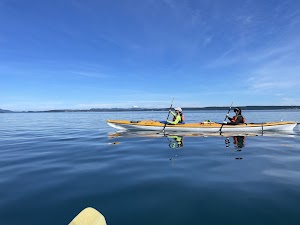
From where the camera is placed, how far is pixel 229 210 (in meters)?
5.36

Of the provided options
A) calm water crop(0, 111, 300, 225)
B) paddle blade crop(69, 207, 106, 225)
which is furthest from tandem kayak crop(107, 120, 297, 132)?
paddle blade crop(69, 207, 106, 225)

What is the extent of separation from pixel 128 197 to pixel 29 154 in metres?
8.60

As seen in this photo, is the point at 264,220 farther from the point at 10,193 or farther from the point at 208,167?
the point at 10,193

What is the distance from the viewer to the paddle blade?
3561mm

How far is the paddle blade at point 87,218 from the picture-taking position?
3.56m

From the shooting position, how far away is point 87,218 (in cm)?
367

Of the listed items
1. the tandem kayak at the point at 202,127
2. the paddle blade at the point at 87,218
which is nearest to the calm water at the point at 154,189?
the paddle blade at the point at 87,218

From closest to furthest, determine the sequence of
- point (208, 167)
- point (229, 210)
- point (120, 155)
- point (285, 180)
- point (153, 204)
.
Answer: point (229, 210), point (153, 204), point (285, 180), point (208, 167), point (120, 155)

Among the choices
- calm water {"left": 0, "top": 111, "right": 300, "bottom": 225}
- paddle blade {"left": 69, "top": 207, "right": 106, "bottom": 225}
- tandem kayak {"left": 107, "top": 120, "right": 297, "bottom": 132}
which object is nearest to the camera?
paddle blade {"left": 69, "top": 207, "right": 106, "bottom": 225}

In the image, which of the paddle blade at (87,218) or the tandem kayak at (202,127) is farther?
the tandem kayak at (202,127)

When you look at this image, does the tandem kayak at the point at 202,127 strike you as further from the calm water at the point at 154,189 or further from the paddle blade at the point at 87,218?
the paddle blade at the point at 87,218

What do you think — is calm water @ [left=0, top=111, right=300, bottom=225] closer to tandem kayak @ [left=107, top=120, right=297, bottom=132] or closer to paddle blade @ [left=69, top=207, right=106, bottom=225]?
paddle blade @ [left=69, top=207, right=106, bottom=225]

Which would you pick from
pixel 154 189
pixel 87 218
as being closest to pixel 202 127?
pixel 154 189

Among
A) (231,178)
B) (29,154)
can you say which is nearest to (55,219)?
(231,178)
